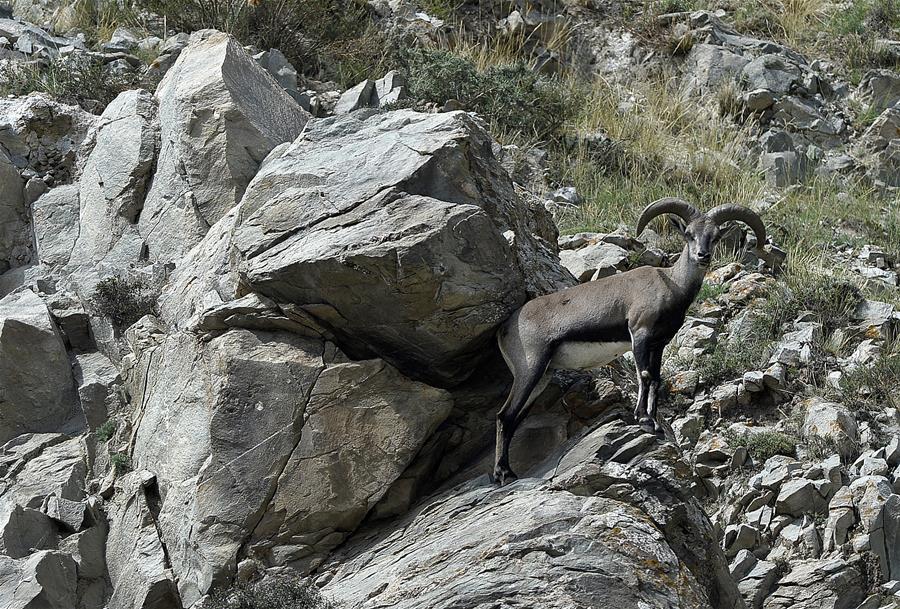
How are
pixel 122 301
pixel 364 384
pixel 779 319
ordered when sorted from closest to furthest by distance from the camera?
1. pixel 364 384
2. pixel 122 301
3. pixel 779 319

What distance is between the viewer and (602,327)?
370 inches

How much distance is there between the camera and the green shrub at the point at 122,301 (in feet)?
37.6

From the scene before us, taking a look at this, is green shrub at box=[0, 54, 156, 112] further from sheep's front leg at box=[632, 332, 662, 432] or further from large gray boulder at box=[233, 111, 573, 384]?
sheep's front leg at box=[632, 332, 662, 432]

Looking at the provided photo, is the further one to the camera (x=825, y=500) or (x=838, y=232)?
(x=838, y=232)

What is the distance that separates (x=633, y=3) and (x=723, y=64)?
2.86 metres

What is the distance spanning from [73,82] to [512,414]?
8889mm

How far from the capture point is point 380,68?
17.9 meters

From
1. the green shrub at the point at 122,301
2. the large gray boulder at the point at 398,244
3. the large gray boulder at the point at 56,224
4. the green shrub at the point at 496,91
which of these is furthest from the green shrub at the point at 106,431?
the green shrub at the point at 496,91

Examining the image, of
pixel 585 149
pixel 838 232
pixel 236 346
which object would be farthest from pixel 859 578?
pixel 585 149

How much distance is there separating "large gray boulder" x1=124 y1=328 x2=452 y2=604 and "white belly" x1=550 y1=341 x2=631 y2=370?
1.09 meters

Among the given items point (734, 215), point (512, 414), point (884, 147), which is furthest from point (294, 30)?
point (512, 414)

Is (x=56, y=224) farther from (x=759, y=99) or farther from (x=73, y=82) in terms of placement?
(x=759, y=99)

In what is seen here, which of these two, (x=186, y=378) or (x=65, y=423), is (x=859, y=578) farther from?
(x=65, y=423)

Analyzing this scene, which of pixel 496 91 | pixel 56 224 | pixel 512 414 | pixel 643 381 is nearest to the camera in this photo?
pixel 643 381
